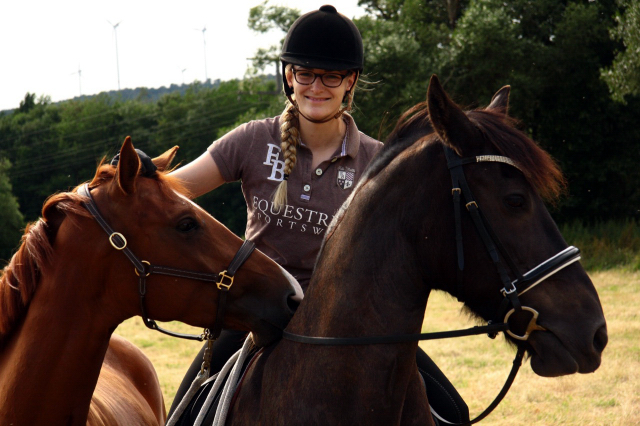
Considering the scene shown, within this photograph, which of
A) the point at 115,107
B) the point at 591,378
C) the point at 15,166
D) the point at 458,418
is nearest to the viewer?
the point at 458,418

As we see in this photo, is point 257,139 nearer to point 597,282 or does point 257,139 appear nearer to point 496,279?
point 496,279

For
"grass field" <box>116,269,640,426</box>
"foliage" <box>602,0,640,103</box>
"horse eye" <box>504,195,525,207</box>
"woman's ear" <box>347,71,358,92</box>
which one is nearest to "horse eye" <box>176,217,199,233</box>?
"woman's ear" <box>347,71,358,92</box>

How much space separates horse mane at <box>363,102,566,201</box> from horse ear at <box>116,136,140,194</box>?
3.11 feet

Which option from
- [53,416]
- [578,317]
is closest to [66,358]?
[53,416]

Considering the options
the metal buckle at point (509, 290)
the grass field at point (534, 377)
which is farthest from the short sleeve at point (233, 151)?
the grass field at point (534, 377)

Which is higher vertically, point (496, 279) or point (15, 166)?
point (496, 279)

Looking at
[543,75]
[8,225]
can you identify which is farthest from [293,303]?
[8,225]

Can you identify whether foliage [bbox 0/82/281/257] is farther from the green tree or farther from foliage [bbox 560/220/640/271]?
foliage [bbox 560/220/640/271]

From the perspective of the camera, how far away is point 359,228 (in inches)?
89.9

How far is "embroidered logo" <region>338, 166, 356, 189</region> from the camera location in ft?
9.67

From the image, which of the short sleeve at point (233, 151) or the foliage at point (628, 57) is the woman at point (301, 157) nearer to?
the short sleeve at point (233, 151)

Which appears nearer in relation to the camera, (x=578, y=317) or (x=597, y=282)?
(x=578, y=317)

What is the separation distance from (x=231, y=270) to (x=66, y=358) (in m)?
0.76

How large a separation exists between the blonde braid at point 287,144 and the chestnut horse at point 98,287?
0.33 metres
